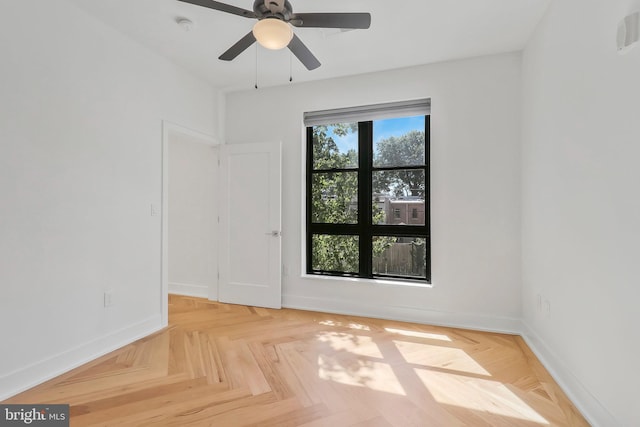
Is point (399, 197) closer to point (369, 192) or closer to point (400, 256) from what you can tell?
point (369, 192)

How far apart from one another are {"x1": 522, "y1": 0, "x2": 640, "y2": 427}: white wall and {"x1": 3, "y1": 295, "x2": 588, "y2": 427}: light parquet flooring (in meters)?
0.31

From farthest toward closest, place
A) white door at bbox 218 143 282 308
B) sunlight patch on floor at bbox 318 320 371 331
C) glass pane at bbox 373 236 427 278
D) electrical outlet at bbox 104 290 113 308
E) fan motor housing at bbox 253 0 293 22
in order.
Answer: white door at bbox 218 143 282 308 < glass pane at bbox 373 236 427 278 < sunlight patch on floor at bbox 318 320 371 331 < electrical outlet at bbox 104 290 113 308 < fan motor housing at bbox 253 0 293 22

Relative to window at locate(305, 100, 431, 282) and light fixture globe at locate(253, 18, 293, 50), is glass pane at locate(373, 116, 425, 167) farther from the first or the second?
light fixture globe at locate(253, 18, 293, 50)

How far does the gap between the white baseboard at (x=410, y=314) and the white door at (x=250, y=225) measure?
0.35 metres

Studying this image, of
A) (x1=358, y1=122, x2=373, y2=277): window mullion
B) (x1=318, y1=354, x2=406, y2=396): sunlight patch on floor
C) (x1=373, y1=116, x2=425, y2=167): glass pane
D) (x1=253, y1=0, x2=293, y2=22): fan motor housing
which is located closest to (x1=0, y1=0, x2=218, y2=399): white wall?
(x1=253, y1=0, x2=293, y2=22): fan motor housing

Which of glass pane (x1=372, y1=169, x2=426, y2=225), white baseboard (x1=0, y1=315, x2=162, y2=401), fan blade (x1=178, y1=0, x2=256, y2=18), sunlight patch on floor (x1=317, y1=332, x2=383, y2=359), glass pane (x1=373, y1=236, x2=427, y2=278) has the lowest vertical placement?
sunlight patch on floor (x1=317, y1=332, x2=383, y2=359)

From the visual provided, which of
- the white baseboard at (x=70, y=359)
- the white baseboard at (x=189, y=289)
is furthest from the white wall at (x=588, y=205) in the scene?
the white baseboard at (x=189, y=289)

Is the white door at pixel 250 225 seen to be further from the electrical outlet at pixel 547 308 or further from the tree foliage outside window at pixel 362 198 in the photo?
the electrical outlet at pixel 547 308

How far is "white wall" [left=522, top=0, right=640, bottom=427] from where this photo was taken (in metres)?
1.48

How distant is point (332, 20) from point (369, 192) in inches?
80.9

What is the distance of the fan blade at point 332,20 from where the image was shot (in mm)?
1785

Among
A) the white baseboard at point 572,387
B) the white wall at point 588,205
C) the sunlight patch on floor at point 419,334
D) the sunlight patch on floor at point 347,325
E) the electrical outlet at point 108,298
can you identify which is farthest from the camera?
the sunlight patch on floor at point 347,325

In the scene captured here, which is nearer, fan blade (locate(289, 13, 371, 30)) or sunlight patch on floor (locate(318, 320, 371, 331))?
fan blade (locate(289, 13, 371, 30))

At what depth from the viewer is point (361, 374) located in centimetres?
Result: 225
